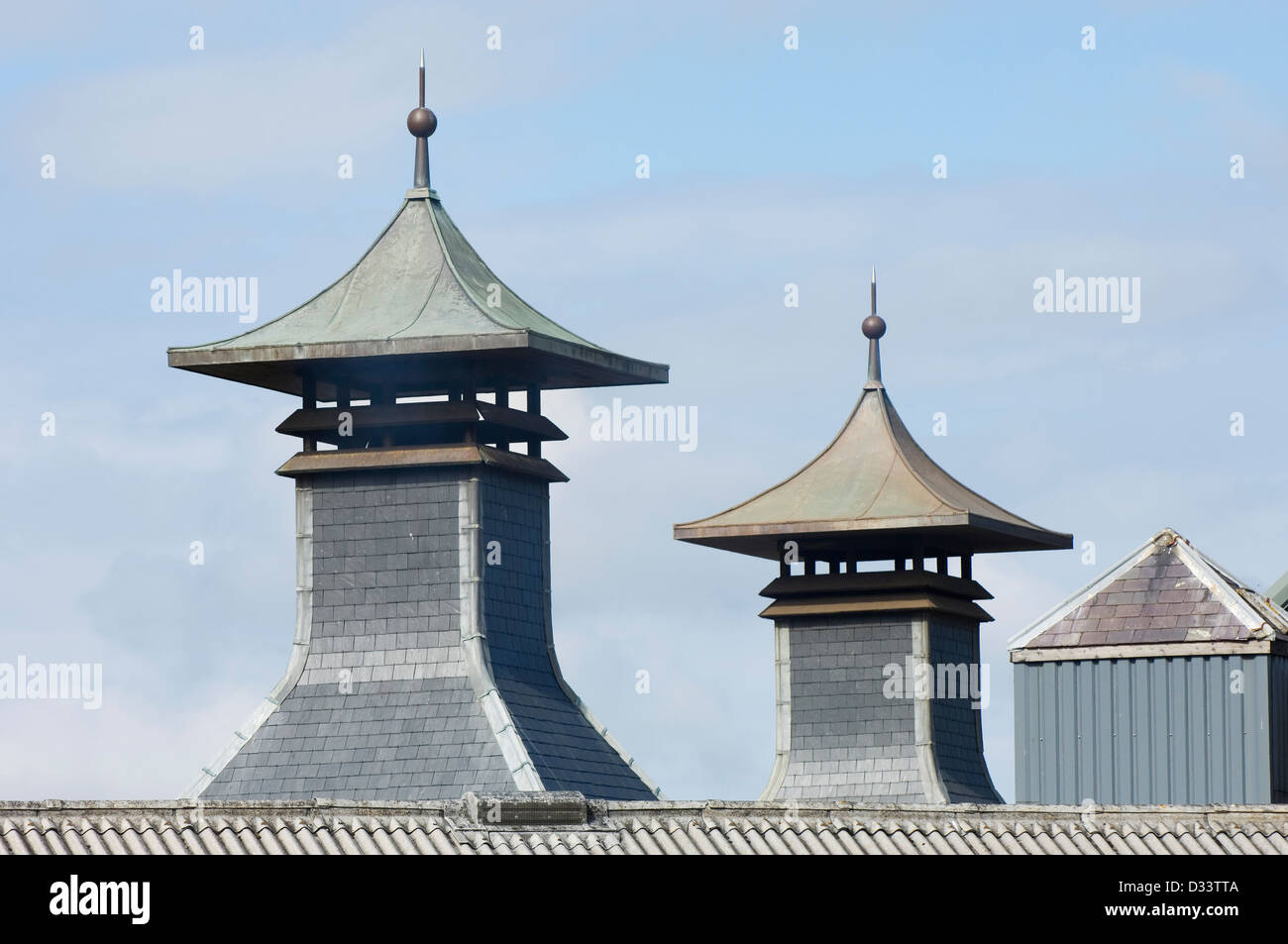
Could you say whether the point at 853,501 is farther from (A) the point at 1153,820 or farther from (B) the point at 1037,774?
(A) the point at 1153,820

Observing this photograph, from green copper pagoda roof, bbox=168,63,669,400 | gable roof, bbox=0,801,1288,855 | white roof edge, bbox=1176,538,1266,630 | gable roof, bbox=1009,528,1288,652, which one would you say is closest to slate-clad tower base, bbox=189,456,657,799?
green copper pagoda roof, bbox=168,63,669,400

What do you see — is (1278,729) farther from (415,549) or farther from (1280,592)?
(415,549)

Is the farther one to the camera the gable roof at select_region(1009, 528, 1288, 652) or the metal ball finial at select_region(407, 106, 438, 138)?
the metal ball finial at select_region(407, 106, 438, 138)

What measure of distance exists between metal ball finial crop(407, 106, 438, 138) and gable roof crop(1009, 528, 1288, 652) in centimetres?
1425

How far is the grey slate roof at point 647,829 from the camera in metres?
26.1

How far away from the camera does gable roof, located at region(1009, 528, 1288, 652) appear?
40.1m

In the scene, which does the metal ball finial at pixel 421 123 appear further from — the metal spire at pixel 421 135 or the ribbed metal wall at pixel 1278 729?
the ribbed metal wall at pixel 1278 729

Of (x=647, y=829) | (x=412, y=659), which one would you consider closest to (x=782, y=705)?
(x=412, y=659)

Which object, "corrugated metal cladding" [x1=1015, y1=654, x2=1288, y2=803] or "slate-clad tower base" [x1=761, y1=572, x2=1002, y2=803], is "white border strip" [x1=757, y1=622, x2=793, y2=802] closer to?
"slate-clad tower base" [x1=761, y1=572, x2=1002, y2=803]

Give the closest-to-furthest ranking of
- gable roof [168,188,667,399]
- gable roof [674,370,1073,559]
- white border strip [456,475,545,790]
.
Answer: white border strip [456,475,545,790] < gable roof [168,188,667,399] < gable roof [674,370,1073,559]

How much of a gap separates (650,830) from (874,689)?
84.9 ft

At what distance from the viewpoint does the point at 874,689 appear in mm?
53750

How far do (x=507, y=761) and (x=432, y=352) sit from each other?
6.59m
